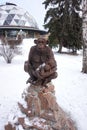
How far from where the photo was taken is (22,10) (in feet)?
187

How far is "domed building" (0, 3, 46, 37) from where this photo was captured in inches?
2046

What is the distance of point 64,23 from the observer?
76.7ft

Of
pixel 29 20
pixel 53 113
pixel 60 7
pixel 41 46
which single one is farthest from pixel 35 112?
pixel 29 20

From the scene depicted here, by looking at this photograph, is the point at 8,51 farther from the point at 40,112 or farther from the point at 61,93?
the point at 40,112

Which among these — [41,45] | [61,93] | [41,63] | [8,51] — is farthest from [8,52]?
[41,45]

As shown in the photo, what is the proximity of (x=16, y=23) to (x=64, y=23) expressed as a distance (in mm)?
29855

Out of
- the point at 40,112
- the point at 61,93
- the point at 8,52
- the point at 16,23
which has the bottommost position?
the point at 16,23

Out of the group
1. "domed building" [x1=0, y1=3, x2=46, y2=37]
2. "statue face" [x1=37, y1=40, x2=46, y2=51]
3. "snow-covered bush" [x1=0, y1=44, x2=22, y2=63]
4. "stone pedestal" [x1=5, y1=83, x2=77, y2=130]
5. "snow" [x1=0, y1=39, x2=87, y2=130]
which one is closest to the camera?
"statue face" [x1=37, y1=40, x2=46, y2=51]

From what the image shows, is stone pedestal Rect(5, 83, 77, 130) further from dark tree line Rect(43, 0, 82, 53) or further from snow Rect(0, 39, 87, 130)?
dark tree line Rect(43, 0, 82, 53)

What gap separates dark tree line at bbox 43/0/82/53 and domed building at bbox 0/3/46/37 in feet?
88.3

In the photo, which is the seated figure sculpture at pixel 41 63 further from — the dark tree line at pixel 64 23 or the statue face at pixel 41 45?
the dark tree line at pixel 64 23

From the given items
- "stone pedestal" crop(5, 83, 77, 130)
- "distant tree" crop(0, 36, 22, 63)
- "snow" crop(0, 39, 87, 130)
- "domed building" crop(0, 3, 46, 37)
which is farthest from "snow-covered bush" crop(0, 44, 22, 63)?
"domed building" crop(0, 3, 46, 37)

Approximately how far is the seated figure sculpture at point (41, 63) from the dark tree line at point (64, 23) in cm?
1643

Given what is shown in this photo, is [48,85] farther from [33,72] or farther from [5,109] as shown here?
[5,109]
